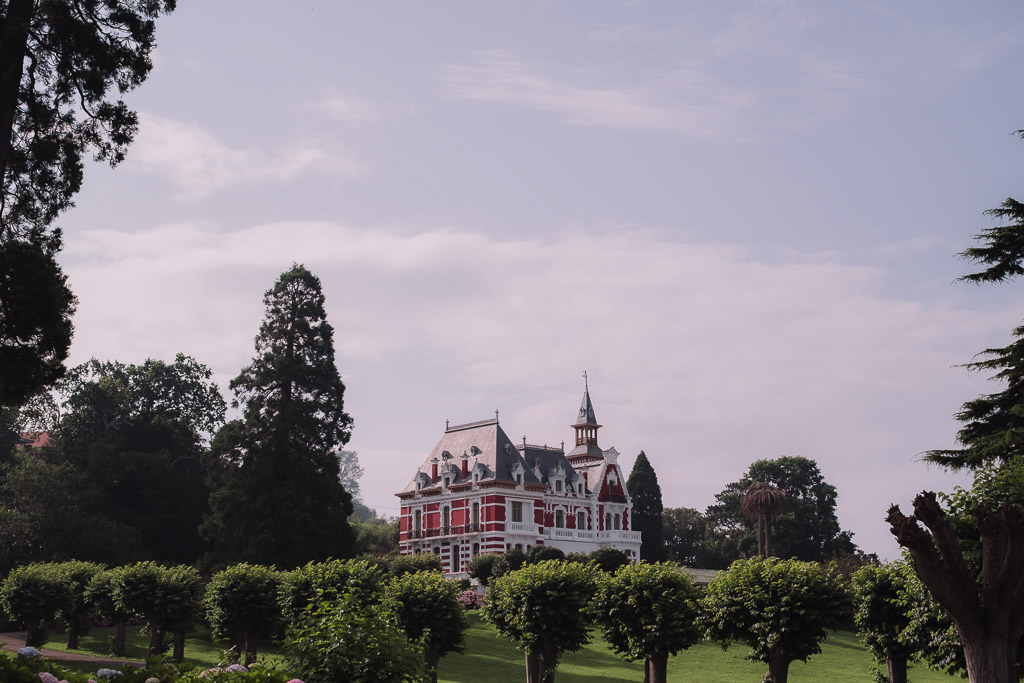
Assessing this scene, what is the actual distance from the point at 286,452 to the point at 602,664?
25.4 meters

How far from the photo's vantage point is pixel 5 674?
14.3 metres

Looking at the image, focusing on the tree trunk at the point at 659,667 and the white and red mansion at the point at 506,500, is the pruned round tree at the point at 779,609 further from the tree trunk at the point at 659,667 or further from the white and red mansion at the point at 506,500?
the white and red mansion at the point at 506,500

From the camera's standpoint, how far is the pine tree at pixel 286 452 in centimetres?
6119

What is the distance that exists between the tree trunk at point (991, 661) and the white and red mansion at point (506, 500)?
204ft

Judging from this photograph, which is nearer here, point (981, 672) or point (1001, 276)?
point (981, 672)

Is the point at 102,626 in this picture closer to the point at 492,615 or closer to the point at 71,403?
the point at 71,403

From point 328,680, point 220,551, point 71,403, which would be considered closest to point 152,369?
point 71,403

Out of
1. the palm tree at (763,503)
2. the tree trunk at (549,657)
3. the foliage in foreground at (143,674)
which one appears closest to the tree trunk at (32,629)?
the tree trunk at (549,657)

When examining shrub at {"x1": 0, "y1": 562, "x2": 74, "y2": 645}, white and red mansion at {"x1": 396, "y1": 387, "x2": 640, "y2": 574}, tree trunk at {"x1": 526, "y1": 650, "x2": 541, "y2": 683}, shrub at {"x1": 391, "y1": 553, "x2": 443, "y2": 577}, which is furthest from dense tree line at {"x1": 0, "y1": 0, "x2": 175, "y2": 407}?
white and red mansion at {"x1": 396, "y1": 387, "x2": 640, "y2": 574}

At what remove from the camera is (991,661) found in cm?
1836

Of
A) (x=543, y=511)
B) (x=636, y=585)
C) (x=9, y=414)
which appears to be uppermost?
(x=9, y=414)

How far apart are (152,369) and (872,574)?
6334 centimetres

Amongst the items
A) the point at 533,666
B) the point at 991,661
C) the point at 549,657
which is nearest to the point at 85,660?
the point at 533,666

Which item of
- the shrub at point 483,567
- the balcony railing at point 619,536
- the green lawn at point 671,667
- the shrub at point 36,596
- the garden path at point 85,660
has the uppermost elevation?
the balcony railing at point 619,536
